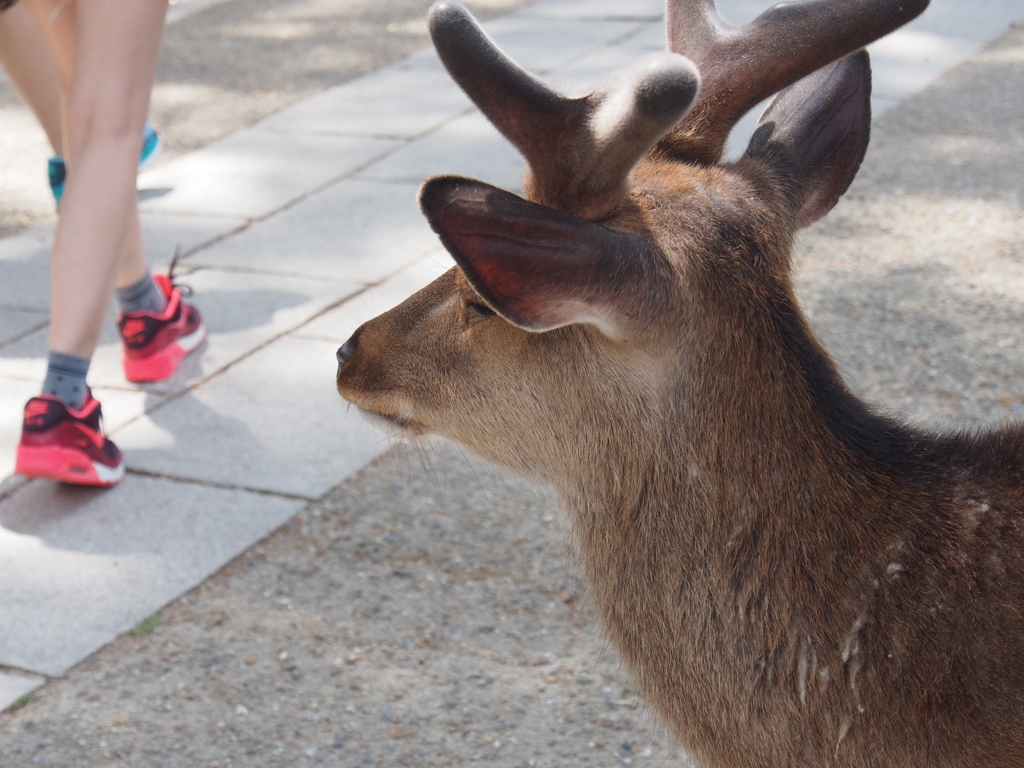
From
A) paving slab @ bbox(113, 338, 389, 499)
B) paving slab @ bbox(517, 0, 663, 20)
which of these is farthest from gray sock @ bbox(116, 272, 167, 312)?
paving slab @ bbox(517, 0, 663, 20)

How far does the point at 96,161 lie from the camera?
4.36 m

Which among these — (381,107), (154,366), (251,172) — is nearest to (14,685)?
(154,366)

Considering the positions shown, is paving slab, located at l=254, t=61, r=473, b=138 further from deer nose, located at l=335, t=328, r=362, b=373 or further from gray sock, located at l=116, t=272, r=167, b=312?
deer nose, located at l=335, t=328, r=362, b=373

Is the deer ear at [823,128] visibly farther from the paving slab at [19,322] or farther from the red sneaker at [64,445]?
the paving slab at [19,322]

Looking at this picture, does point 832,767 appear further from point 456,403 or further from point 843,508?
point 456,403

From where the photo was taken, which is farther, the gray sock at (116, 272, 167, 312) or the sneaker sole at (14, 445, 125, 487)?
the gray sock at (116, 272, 167, 312)

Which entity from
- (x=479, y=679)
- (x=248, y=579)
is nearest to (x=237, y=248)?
(x=248, y=579)

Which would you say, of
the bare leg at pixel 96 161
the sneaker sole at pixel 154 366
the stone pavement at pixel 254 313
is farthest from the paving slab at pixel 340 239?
the bare leg at pixel 96 161

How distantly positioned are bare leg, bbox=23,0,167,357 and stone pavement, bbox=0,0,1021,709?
0.61 m

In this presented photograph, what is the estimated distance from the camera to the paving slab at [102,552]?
3791mm

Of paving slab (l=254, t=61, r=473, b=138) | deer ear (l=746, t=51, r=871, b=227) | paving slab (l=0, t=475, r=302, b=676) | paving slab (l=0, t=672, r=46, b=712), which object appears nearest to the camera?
deer ear (l=746, t=51, r=871, b=227)

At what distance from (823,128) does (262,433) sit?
2623mm

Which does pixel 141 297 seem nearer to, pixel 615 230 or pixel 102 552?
pixel 102 552

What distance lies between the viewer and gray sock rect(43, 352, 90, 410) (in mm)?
4316
